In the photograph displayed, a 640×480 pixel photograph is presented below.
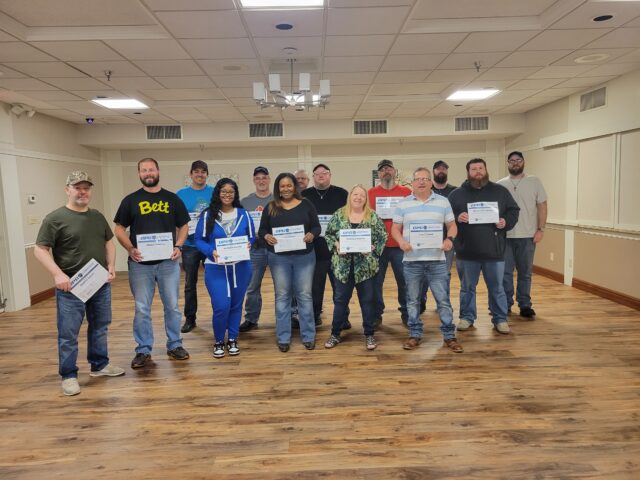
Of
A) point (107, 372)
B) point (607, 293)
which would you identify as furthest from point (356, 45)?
point (607, 293)

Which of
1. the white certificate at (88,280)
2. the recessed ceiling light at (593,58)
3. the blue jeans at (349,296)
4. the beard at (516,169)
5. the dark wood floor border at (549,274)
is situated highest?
the recessed ceiling light at (593,58)

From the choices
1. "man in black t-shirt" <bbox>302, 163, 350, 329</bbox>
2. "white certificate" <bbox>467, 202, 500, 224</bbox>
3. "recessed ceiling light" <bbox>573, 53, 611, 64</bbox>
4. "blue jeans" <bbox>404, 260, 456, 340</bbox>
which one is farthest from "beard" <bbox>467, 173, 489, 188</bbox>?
"recessed ceiling light" <bbox>573, 53, 611, 64</bbox>

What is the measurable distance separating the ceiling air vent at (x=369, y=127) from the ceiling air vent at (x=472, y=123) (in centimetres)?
137

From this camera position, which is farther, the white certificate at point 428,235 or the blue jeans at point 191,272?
the blue jeans at point 191,272

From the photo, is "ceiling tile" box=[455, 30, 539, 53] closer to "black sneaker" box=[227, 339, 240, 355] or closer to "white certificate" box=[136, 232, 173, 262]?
"white certificate" box=[136, 232, 173, 262]

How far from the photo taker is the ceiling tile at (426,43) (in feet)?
12.9

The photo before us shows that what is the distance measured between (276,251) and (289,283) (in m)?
0.31

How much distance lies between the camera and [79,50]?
4.02 meters

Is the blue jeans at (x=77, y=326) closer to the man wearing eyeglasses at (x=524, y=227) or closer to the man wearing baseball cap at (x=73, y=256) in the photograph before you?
the man wearing baseball cap at (x=73, y=256)

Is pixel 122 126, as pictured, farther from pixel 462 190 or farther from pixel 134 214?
pixel 462 190

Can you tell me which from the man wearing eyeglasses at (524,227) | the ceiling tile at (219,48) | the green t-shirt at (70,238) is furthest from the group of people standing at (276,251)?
the ceiling tile at (219,48)

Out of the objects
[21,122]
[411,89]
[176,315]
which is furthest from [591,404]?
[21,122]

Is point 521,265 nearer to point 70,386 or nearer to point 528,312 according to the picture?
point 528,312

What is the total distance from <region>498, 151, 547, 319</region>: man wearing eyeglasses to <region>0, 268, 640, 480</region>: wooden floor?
606 mm
